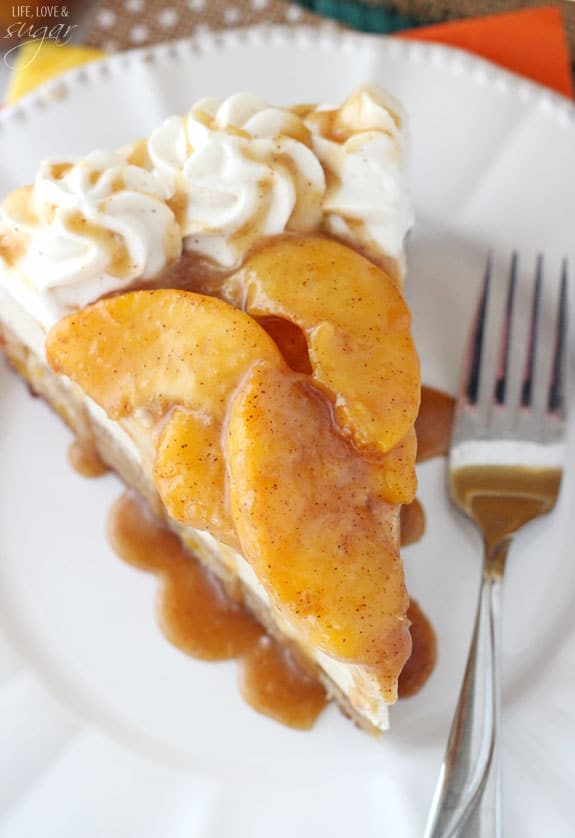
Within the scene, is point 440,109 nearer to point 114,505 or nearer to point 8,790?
point 114,505

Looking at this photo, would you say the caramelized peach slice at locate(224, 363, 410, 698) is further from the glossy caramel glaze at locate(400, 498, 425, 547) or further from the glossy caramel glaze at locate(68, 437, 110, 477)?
the glossy caramel glaze at locate(68, 437, 110, 477)

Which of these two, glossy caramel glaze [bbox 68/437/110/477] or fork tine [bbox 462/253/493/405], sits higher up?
glossy caramel glaze [bbox 68/437/110/477]

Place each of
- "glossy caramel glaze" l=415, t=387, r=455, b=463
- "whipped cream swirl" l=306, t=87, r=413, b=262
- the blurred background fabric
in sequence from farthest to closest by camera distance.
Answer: the blurred background fabric, "glossy caramel glaze" l=415, t=387, r=455, b=463, "whipped cream swirl" l=306, t=87, r=413, b=262

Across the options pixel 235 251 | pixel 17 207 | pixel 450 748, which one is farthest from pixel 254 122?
pixel 450 748

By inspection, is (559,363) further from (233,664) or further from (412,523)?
(233,664)

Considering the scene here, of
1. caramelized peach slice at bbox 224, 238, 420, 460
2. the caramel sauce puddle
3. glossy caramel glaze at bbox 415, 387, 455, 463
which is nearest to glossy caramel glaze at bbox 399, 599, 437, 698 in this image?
the caramel sauce puddle

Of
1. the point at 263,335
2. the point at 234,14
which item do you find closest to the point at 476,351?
the point at 263,335
